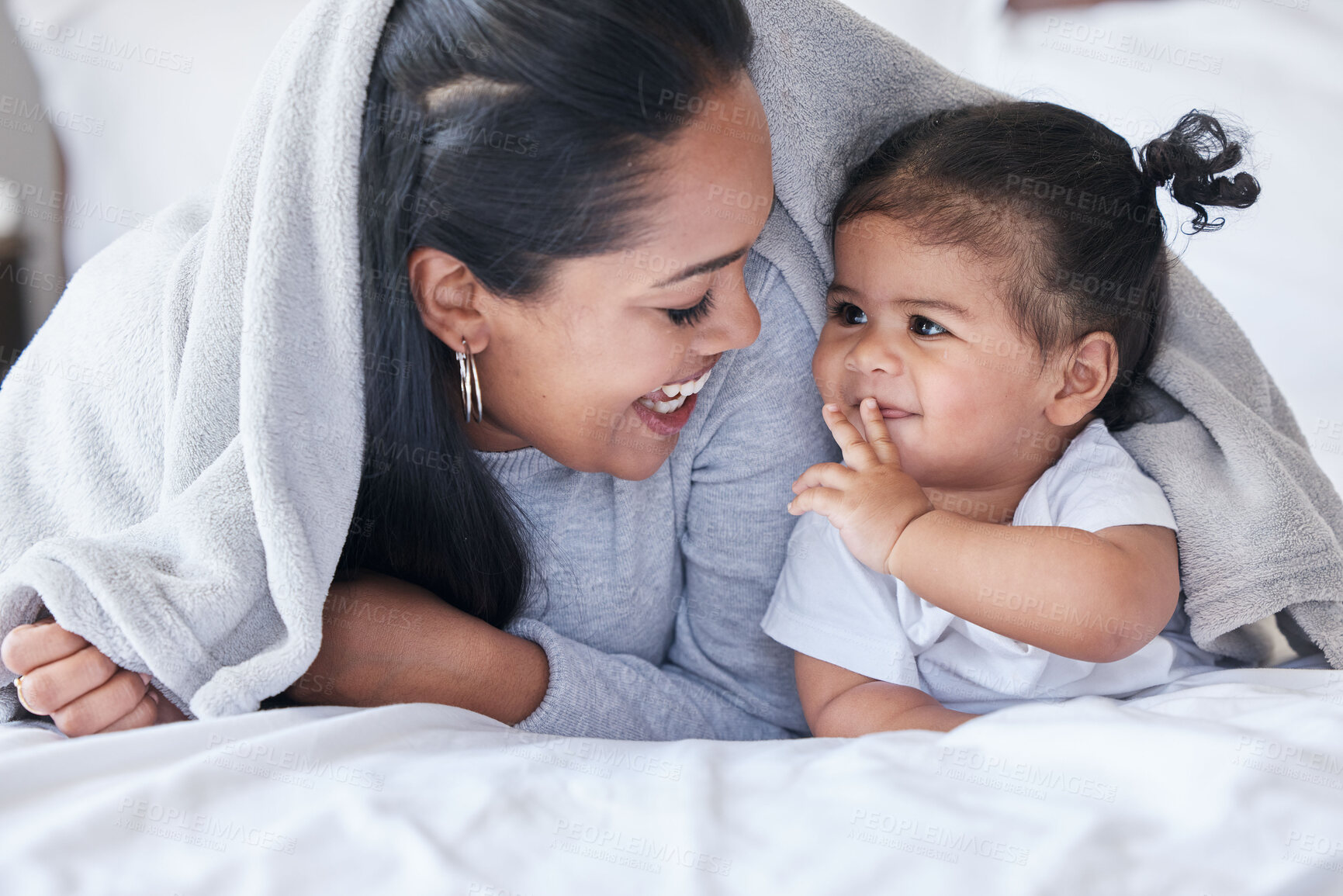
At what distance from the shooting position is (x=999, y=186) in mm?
1041

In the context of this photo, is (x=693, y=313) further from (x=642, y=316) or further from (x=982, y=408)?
(x=982, y=408)

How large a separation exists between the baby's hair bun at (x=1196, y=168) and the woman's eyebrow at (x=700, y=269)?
53 cm

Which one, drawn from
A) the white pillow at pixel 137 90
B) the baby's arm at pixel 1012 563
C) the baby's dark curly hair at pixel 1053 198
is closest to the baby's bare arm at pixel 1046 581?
the baby's arm at pixel 1012 563

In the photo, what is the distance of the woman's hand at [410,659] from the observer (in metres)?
0.97

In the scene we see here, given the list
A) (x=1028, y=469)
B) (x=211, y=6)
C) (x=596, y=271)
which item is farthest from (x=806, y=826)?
(x=211, y=6)

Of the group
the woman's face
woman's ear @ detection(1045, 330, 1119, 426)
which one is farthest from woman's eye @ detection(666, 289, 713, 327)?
woman's ear @ detection(1045, 330, 1119, 426)

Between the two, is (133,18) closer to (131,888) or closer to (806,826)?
(131,888)

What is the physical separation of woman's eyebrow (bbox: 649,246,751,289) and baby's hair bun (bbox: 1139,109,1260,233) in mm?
527

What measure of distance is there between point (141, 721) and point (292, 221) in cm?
45

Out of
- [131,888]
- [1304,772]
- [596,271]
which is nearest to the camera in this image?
[131,888]

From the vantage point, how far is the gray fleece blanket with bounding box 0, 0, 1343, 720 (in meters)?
0.83

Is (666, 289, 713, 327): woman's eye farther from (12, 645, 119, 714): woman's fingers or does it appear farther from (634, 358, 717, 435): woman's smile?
(12, 645, 119, 714): woman's fingers

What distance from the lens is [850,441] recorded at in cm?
106

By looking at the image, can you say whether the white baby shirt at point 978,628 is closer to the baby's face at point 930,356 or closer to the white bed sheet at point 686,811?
the baby's face at point 930,356
